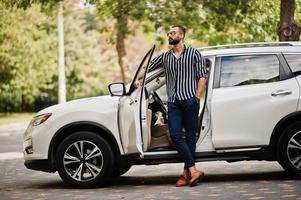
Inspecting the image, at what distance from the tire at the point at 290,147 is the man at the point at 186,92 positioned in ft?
A: 3.59

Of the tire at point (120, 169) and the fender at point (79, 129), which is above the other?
the fender at point (79, 129)

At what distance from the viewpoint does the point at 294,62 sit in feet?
30.3

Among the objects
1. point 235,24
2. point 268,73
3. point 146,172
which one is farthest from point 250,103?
point 235,24

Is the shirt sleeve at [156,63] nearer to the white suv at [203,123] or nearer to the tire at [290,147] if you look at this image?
the white suv at [203,123]

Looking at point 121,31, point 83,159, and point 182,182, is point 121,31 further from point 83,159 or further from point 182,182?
point 182,182

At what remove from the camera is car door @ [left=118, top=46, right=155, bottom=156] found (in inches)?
345

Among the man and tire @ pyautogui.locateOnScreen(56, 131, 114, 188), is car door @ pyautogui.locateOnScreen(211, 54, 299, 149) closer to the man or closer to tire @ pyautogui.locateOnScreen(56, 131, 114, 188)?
the man

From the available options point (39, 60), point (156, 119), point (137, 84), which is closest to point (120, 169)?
point (156, 119)

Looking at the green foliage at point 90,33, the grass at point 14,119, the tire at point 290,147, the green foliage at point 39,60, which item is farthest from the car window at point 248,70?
the grass at point 14,119

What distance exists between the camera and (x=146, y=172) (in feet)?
37.2

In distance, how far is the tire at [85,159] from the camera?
909cm

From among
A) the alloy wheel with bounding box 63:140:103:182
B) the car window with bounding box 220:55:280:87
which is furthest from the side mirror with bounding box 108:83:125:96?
the car window with bounding box 220:55:280:87

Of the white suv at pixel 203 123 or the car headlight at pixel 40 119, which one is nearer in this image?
the white suv at pixel 203 123

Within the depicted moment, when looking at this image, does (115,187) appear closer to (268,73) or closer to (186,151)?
(186,151)
